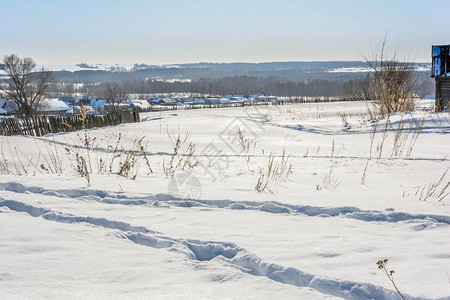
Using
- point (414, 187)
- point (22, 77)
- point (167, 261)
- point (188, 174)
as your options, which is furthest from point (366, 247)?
point (22, 77)

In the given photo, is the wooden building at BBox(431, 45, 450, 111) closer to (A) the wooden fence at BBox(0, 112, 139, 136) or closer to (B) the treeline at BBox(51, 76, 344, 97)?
(A) the wooden fence at BBox(0, 112, 139, 136)

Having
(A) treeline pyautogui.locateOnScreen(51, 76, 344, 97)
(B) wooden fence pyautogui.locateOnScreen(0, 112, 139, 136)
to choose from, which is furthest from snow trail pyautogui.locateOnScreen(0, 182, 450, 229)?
(A) treeline pyautogui.locateOnScreen(51, 76, 344, 97)

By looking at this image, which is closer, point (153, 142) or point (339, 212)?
point (339, 212)

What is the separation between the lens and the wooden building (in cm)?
2041

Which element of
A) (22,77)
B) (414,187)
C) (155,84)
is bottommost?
(414,187)

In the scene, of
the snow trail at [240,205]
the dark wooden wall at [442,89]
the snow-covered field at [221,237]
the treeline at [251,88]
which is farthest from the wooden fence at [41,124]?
the treeline at [251,88]

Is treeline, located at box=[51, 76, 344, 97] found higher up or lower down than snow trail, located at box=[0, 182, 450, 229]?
higher up

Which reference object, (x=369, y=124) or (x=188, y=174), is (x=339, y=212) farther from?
(x=369, y=124)

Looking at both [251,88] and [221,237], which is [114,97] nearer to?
[221,237]

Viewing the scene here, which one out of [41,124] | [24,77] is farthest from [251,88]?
[41,124]

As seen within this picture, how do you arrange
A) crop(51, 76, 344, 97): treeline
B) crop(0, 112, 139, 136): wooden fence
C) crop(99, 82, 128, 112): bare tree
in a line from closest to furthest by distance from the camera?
crop(0, 112, 139, 136): wooden fence, crop(99, 82, 128, 112): bare tree, crop(51, 76, 344, 97): treeline

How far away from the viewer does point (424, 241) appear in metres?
2.34

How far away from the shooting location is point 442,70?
20.8 metres

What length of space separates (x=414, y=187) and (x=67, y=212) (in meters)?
3.81
